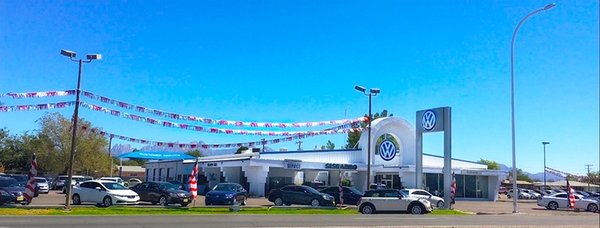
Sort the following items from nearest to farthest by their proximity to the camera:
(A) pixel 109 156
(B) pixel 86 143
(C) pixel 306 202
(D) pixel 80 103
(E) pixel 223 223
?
(E) pixel 223 223, (D) pixel 80 103, (C) pixel 306 202, (B) pixel 86 143, (A) pixel 109 156

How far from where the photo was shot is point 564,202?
3981cm

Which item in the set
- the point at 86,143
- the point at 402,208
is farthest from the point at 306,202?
the point at 86,143

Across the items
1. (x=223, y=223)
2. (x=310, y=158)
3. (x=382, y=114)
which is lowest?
(x=223, y=223)

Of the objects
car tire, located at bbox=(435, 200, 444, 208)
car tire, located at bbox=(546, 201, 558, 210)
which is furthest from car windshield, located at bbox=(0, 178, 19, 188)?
car tire, located at bbox=(546, 201, 558, 210)

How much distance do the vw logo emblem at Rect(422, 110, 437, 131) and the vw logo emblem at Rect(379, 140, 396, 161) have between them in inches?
575

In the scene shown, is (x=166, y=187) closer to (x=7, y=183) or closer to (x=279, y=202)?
(x=279, y=202)

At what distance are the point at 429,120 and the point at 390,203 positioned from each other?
11138 mm

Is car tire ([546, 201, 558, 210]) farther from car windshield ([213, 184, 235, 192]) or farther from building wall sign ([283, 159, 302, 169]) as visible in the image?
car windshield ([213, 184, 235, 192])

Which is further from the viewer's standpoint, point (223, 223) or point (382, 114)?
point (382, 114)

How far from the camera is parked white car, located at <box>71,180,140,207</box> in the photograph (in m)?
28.6

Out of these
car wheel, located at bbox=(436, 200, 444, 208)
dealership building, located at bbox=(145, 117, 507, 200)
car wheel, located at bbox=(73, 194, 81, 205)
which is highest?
dealership building, located at bbox=(145, 117, 507, 200)

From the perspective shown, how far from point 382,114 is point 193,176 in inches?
2413

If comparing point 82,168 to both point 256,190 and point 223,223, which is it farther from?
point 223,223

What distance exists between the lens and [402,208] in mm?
28547
